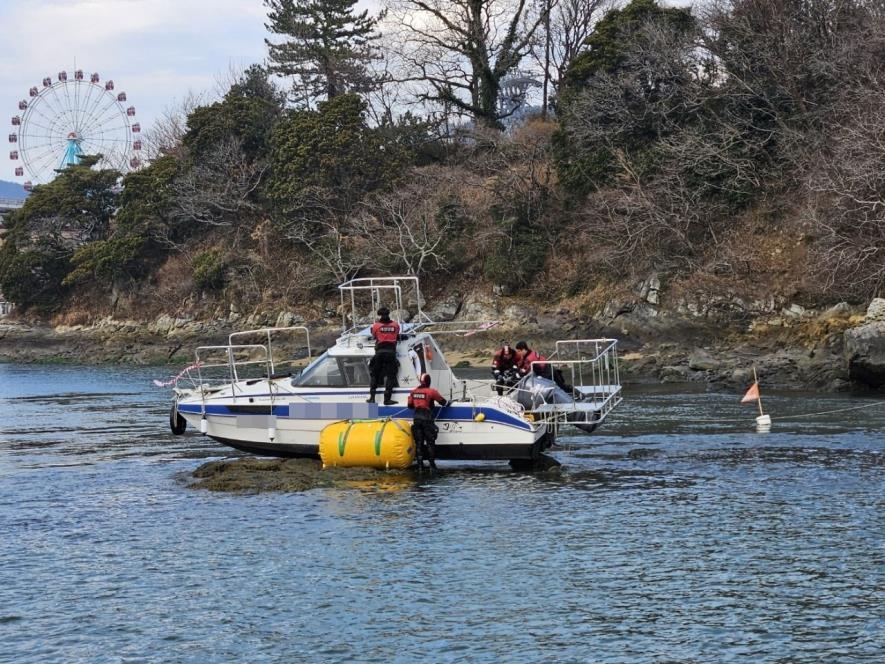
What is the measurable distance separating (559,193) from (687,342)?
1610cm

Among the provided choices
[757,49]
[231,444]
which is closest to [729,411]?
[231,444]

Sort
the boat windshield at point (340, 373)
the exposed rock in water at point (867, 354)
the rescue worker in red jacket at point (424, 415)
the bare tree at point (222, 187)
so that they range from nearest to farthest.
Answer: the rescue worker in red jacket at point (424, 415), the boat windshield at point (340, 373), the exposed rock in water at point (867, 354), the bare tree at point (222, 187)

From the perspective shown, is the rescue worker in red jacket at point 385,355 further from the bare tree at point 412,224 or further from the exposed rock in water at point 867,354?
the bare tree at point 412,224

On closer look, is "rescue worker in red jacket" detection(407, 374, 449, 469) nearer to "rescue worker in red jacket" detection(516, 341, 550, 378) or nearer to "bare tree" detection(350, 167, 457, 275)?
"rescue worker in red jacket" detection(516, 341, 550, 378)

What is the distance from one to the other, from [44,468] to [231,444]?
4.86m

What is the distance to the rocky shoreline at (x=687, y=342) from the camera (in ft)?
119

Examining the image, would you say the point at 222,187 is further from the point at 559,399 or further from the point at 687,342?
the point at 559,399

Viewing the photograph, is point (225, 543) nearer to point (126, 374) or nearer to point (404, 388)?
point (404, 388)

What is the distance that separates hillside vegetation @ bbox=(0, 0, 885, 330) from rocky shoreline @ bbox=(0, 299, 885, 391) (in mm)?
1474

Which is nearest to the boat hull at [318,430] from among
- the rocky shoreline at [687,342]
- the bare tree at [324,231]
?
the rocky shoreline at [687,342]

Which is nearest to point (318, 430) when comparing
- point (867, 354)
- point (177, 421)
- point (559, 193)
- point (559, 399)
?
point (177, 421)

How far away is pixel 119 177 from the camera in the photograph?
82.3 metres

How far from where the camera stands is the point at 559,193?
194 feet

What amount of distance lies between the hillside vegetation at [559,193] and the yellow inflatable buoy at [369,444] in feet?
75.7
